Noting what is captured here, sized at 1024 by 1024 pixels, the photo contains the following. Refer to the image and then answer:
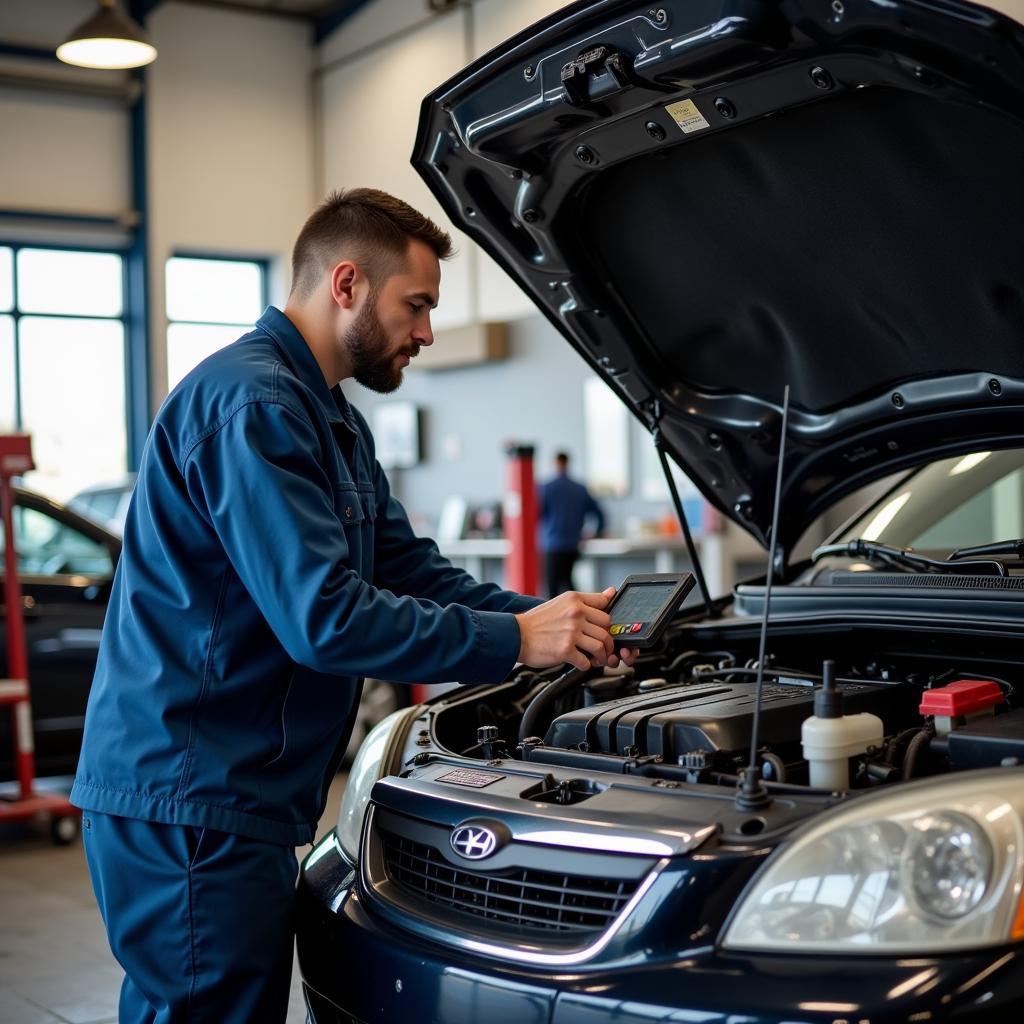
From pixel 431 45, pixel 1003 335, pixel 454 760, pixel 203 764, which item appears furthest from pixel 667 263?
pixel 431 45

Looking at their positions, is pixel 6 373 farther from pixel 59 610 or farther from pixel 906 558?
pixel 906 558

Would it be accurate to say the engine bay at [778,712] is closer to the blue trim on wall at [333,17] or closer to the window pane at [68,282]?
the window pane at [68,282]

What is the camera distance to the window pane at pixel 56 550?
5.12m

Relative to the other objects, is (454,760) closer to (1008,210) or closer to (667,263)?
(667,263)

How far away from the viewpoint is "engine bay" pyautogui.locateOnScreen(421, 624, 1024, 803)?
5.46 feet

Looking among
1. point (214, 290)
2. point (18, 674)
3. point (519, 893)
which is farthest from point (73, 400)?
point (519, 893)

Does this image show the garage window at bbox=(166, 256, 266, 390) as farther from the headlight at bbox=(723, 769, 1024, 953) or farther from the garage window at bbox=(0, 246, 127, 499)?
the headlight at bbox=(723, 769, 1024, 953)

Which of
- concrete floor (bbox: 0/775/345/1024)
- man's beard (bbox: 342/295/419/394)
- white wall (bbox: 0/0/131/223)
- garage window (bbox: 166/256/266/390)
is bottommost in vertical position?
concrete floor (bbox: 0/775/345/1024)

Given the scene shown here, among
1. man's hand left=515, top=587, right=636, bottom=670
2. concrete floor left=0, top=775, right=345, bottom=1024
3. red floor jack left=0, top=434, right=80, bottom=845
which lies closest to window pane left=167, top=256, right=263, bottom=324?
red floor jack left=0, top=434, right=80, bottom=845

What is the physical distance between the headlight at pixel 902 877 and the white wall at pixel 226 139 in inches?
442

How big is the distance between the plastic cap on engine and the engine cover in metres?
0.19

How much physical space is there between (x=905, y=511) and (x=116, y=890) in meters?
1.64

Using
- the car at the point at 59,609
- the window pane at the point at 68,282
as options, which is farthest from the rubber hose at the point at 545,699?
the window pane at the point at 68,282

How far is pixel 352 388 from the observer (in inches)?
528
